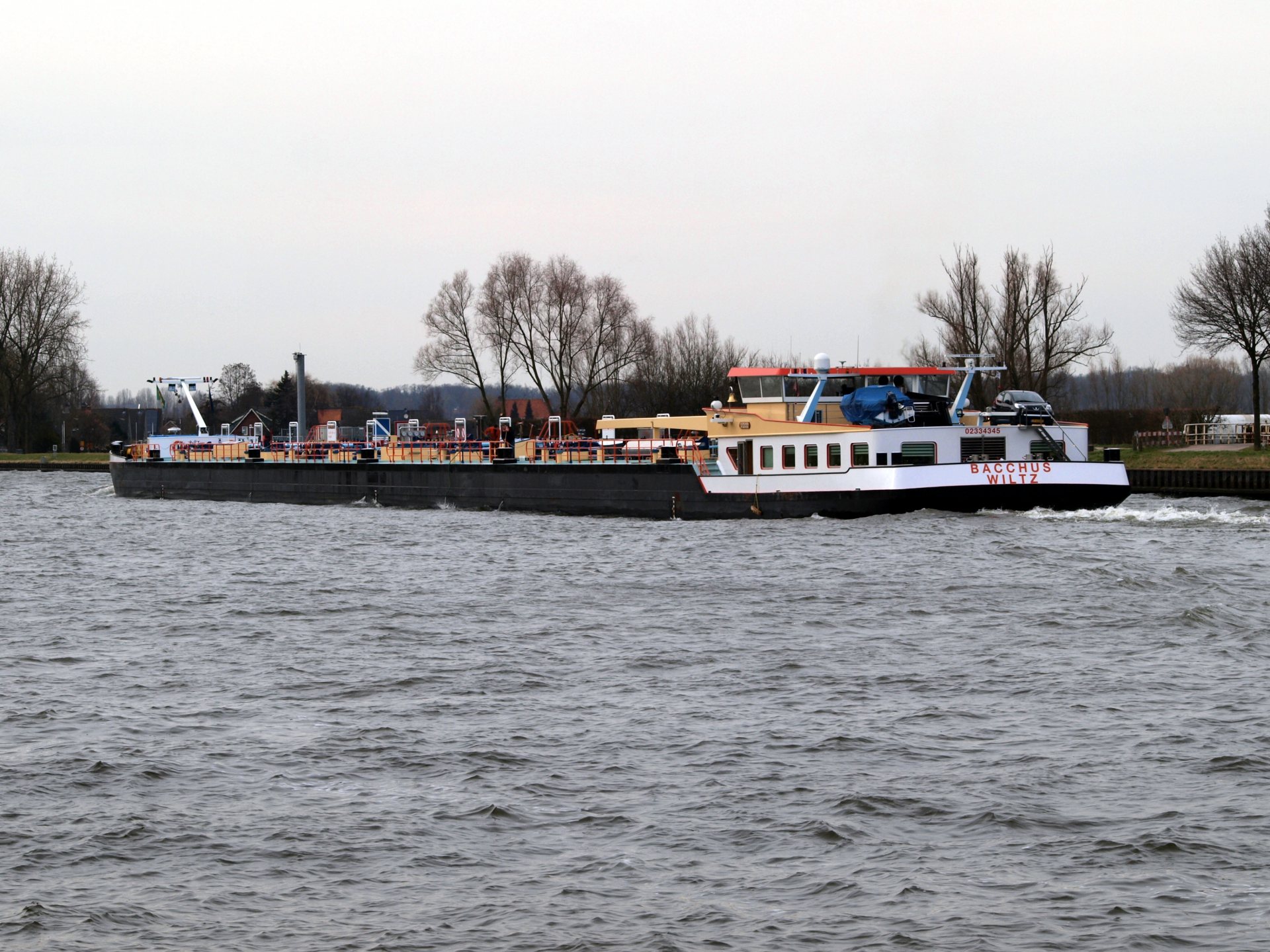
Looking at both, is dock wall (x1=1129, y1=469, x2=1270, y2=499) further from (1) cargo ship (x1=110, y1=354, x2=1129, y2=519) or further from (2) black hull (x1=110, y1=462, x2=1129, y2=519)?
(2) black hull (x1=110, y1=462, x2=1129, y2=519)

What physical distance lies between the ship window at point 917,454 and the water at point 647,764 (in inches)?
484

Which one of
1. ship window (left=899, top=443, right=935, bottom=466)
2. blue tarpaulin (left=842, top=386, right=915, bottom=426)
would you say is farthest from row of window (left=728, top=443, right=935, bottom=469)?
blue tarpaulin (left=842, top=386, right=915, bottom=426)

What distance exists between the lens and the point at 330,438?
69.3m

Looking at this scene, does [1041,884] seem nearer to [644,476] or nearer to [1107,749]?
[1107,749]

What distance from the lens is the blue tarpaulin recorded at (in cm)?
4181

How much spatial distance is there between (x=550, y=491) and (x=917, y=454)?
14.6 meters

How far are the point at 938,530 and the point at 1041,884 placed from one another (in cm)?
2587

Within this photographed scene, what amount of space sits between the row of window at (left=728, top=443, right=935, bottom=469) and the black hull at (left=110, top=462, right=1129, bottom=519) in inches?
52.1

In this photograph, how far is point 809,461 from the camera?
137 feet

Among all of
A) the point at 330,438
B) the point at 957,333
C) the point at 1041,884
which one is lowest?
the point at 1041,884

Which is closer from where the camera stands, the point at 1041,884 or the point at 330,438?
the point at 1041,884

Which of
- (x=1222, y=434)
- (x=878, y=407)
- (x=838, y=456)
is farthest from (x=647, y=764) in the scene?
(x=1222, y=434)

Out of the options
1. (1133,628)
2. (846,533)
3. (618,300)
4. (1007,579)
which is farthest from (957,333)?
(1133,628)

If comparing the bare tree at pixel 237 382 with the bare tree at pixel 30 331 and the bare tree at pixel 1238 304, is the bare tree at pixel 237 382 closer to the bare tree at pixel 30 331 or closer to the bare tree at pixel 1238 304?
the bare tree at pixel 30 331
